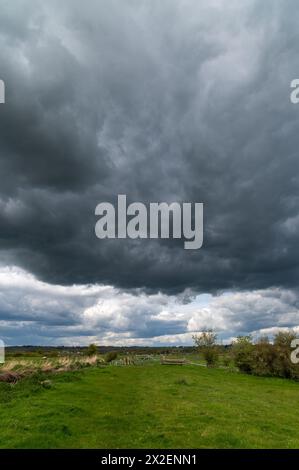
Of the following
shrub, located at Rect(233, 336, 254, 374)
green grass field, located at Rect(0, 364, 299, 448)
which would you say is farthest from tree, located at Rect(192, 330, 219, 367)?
green grass field, located at Rect(0, 364, 299, 448)

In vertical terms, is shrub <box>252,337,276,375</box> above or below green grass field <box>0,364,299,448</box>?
below

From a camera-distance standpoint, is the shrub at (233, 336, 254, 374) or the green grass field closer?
the green grass field

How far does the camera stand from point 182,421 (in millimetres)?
20641

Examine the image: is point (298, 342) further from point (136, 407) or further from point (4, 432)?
point (4, 432)

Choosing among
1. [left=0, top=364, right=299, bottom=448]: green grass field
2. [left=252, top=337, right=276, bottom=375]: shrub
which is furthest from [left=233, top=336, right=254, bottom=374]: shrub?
[left=0, top=364, right=299, bottom=448]: green grass field

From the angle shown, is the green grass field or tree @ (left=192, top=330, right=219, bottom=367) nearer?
the green grass field

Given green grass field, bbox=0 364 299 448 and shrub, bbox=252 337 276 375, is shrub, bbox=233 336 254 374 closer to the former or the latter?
shrub, bbox=252 337 276 375

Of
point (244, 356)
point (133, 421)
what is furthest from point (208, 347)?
point (133, 421)

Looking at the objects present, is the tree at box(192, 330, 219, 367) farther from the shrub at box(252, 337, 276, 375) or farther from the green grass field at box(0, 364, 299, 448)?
the green grass field at box(0, 364, 299, 448)

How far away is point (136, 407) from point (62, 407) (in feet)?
16.5

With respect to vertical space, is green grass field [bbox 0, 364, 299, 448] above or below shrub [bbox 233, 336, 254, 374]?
above

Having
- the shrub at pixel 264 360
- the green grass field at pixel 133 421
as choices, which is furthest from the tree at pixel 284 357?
the green grass field at pixel 133 421

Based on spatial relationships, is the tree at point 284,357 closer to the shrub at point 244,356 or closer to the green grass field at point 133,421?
the shrub at point 244,356
